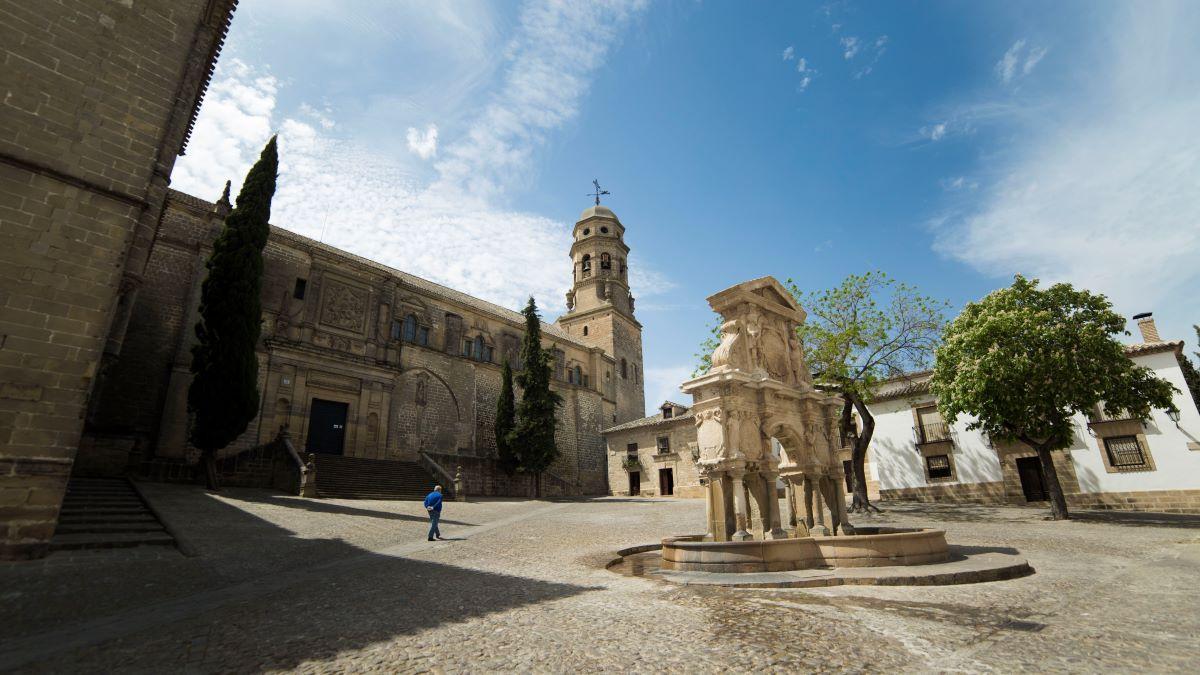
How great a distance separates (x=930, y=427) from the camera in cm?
2252

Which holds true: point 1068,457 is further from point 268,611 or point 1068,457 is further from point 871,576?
point 268,611

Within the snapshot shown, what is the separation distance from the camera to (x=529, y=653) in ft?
12.7

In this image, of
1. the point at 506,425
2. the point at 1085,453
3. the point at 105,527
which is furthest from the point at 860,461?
the point at 105,527

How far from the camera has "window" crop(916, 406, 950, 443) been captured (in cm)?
2210

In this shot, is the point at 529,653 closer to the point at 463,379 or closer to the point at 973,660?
the point at 973,660

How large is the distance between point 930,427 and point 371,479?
23836 millimetres

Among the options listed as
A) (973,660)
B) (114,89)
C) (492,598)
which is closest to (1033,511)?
(973,660)

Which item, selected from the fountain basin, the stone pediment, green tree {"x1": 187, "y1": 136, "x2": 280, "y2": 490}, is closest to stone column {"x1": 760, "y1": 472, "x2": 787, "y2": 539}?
the fountain basin

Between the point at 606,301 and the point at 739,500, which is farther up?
the point at 606,301

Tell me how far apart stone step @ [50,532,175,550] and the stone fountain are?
28.2ft

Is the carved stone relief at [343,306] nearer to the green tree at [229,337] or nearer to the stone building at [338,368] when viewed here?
the stone building at [338,368]

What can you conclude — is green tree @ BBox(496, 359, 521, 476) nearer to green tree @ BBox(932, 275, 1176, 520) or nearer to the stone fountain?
the stone fountain

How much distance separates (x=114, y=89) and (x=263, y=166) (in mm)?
10720

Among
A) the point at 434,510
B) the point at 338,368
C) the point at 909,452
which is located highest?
the point at 338,368
